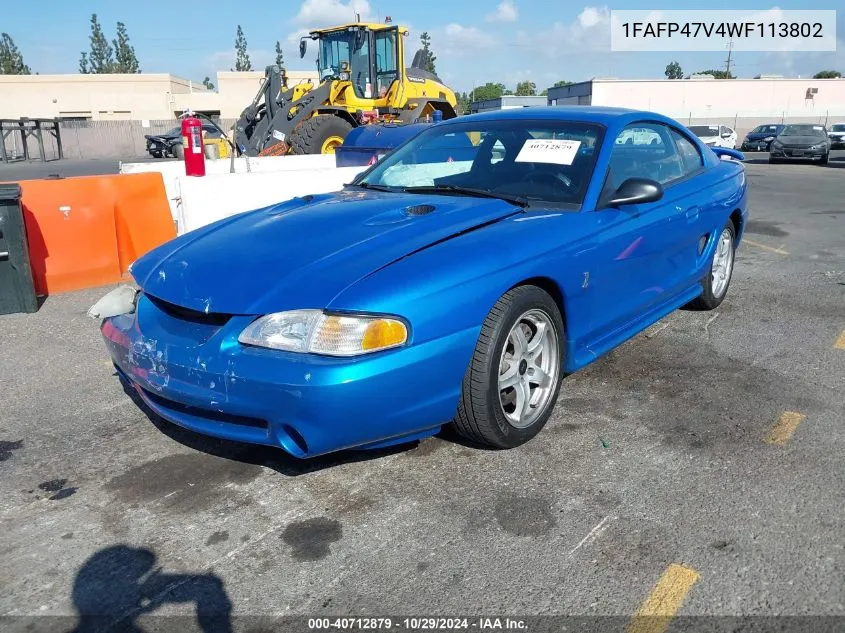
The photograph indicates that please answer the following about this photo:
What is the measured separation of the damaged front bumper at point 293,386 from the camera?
249 centimetres

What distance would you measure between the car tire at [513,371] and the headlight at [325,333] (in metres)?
0.44

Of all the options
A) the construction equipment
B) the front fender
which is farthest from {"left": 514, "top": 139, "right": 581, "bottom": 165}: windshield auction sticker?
the construction equipment

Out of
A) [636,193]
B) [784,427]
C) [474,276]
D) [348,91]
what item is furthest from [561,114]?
[348,91]

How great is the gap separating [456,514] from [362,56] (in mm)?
13681

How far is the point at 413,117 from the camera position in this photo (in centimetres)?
1408

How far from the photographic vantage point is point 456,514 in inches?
105

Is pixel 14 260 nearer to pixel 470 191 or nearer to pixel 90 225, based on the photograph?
pixel 90 225

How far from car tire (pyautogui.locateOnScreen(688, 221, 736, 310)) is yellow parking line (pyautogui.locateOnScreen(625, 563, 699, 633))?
10.1ft

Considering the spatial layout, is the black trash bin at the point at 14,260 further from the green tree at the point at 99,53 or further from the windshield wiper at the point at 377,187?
the green tree at the point at 99,53

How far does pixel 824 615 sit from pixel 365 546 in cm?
144

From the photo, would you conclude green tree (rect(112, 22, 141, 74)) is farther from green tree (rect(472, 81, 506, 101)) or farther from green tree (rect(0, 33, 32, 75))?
green tree (rect(472, 81, 506, 101))

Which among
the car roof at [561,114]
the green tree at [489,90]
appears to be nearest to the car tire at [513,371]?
the car roof at [561,114]

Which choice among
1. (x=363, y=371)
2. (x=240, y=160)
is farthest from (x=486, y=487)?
(x=240, y=160)

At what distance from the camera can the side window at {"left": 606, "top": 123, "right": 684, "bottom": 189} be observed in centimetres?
388
